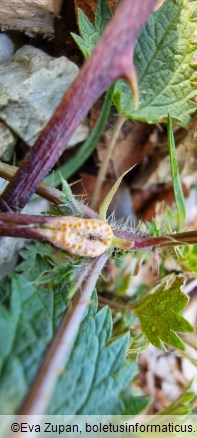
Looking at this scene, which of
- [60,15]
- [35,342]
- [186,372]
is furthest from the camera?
[186,372]

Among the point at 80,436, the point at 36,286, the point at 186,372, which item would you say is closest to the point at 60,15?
the point at 36,286

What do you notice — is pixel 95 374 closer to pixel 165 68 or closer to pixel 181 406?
pixel 181 406

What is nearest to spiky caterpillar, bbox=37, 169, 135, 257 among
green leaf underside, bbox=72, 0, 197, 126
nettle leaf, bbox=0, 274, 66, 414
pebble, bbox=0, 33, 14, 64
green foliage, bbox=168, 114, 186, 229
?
nettle leaf, bbox=0, 274, 66, 414

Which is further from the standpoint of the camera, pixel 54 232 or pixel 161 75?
pixel 161 75

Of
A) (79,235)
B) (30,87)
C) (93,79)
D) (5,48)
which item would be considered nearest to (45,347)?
(79,235)

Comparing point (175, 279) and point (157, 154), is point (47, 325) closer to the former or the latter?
point (175, 279)

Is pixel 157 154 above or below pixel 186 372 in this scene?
above
